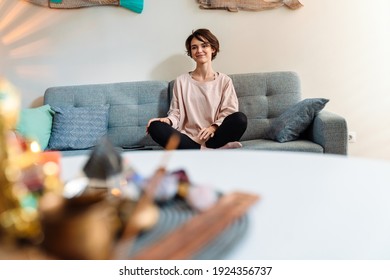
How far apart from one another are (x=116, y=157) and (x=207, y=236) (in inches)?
8.9

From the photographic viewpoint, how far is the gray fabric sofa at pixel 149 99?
246 cm

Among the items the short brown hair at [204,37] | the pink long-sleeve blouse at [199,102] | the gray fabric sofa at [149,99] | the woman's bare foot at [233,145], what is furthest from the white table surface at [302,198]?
the short brown hair at [204,37]

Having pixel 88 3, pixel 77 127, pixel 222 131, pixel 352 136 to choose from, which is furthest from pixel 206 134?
pixel 88 3

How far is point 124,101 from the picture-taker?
8.32 feet

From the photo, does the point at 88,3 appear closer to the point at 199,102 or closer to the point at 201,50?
the point at 201,50

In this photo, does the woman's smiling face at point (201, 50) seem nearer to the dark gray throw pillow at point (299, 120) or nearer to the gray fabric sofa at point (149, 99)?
the gray fabric sofa at point (149, 99)

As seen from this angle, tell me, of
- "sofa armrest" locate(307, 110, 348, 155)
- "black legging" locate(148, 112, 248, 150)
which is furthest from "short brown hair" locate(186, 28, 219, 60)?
"sofa armrest" locate(307, 110, 348, 155)

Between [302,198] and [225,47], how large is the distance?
2.20m

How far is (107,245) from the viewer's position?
1.31ft

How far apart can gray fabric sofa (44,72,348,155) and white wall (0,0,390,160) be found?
231mm

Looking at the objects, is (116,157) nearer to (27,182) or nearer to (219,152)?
(27,182)

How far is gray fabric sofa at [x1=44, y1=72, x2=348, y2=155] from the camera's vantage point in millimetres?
2457
